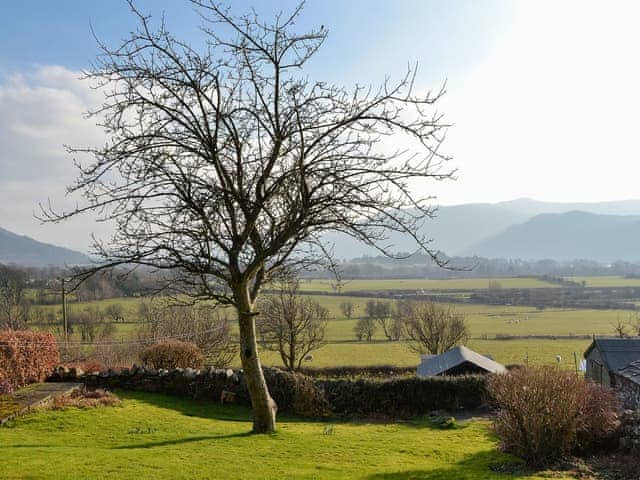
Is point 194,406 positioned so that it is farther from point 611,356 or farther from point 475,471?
point 611,356

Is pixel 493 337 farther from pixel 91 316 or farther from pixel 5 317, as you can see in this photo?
pixel 5 317

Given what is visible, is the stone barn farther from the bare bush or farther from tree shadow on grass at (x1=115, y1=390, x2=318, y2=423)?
the bare bush

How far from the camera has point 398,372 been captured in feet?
123

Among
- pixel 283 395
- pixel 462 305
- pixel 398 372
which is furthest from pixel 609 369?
pixel 462 305

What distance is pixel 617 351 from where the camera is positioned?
23766 millimetres

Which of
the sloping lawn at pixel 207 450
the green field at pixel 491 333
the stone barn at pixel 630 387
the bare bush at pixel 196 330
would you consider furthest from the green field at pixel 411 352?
the sloping lawn at pixel 207 450

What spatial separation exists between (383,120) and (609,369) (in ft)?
60.5

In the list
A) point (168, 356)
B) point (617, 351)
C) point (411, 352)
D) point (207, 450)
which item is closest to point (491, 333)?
point (411, 352)

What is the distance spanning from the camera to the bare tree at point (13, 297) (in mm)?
38312

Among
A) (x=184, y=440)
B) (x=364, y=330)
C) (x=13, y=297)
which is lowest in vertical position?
(x=364, y=330)

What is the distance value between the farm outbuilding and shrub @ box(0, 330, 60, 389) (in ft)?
67.2

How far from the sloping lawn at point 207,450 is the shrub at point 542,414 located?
516mm

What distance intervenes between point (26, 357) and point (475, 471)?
40.6 feet

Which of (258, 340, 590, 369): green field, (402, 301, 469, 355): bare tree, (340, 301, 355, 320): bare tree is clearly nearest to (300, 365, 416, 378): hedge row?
(258, 340, 590, 369): green field
